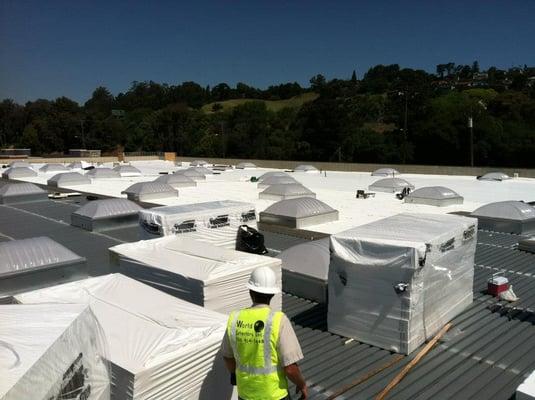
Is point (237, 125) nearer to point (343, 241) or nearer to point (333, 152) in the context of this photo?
point (333, 152)

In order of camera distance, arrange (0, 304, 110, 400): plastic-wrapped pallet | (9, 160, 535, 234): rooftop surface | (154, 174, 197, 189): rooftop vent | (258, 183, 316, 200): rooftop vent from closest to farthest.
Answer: (0, 304, 110, 400): plastic-wrapped pallet, (9, 160, 535, 234): rooftop surface, (258, 183, 316, 200): rooftop vent, (154, 174, 197, 189): rooftop vent

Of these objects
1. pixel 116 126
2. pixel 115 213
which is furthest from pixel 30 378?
pixel 116 126

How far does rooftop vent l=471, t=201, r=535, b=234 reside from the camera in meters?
18.0

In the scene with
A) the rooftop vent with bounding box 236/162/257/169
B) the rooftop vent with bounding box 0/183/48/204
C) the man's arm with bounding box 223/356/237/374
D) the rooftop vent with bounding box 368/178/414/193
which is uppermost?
the man's arm with bounding box 223/356/237/374

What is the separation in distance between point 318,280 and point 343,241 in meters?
2.48

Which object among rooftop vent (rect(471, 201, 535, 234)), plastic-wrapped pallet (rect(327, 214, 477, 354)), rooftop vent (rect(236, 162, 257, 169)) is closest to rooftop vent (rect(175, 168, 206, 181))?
rooftop vent (rect(236, 162, 257, 169))

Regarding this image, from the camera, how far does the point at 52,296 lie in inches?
261

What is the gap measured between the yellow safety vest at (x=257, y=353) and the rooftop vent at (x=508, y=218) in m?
16.0

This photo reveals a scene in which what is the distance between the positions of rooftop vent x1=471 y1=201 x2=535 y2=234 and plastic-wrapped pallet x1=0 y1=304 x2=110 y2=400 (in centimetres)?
A: 1704

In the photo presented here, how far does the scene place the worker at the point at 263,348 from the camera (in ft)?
15.8

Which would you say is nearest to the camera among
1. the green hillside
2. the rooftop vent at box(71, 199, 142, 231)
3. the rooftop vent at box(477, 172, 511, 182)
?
the rooftop vent at box(71, 199, 142, 231)

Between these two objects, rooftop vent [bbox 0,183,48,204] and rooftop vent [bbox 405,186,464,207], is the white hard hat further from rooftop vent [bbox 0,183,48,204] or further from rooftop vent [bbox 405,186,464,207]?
rooftop vent [bbox 0,183,48,204]

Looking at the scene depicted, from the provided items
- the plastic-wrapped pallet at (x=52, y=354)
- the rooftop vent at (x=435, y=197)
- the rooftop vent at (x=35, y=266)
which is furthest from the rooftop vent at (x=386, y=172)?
the plastic-wrapped pallet at (x=52, y=354)

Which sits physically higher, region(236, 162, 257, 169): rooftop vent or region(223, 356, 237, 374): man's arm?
region(223, 356, 237, 374): man's arm
